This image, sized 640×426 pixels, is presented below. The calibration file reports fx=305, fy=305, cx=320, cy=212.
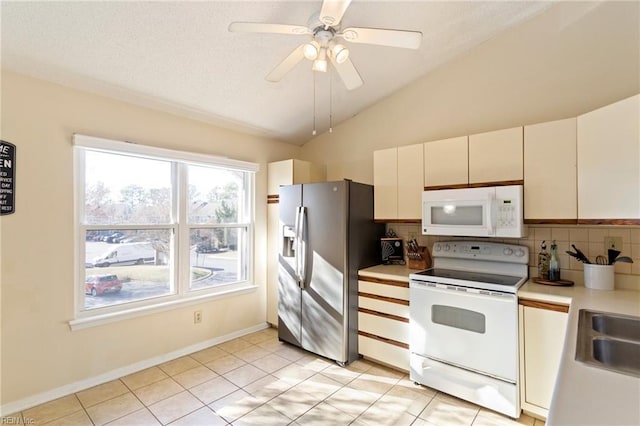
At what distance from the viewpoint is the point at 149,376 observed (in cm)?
264

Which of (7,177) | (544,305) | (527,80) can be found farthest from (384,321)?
(7,177)

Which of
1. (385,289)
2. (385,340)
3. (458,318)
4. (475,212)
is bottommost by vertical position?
(385,340)

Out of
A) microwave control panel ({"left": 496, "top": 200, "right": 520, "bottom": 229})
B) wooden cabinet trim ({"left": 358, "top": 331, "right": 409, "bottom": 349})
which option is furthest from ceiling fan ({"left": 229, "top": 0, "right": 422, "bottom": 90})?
wooden cabinet trim ({"left": 358, "top": 331, "right": 409, "bottom": 349})

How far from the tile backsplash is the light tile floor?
1146mm

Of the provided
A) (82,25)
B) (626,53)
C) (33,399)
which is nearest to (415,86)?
(626,53)

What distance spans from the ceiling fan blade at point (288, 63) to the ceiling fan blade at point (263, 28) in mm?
126

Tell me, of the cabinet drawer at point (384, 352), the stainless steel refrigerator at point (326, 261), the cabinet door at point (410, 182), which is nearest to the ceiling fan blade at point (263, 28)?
the stainless steel refrigerator at point (326, 261)

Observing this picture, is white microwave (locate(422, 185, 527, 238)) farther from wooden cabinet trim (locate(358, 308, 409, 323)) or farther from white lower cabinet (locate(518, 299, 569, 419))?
wooden cabinet trim (locate(358, 308, 409, 323))

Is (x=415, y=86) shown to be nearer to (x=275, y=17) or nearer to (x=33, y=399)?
(x=275, y=17)

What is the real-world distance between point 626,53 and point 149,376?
451cm

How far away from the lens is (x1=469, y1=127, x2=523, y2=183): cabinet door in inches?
92.7

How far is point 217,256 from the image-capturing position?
3459mm

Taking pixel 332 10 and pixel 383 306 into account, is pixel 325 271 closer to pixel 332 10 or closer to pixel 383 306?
pixel 383 306

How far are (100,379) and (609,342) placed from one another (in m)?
3.35
